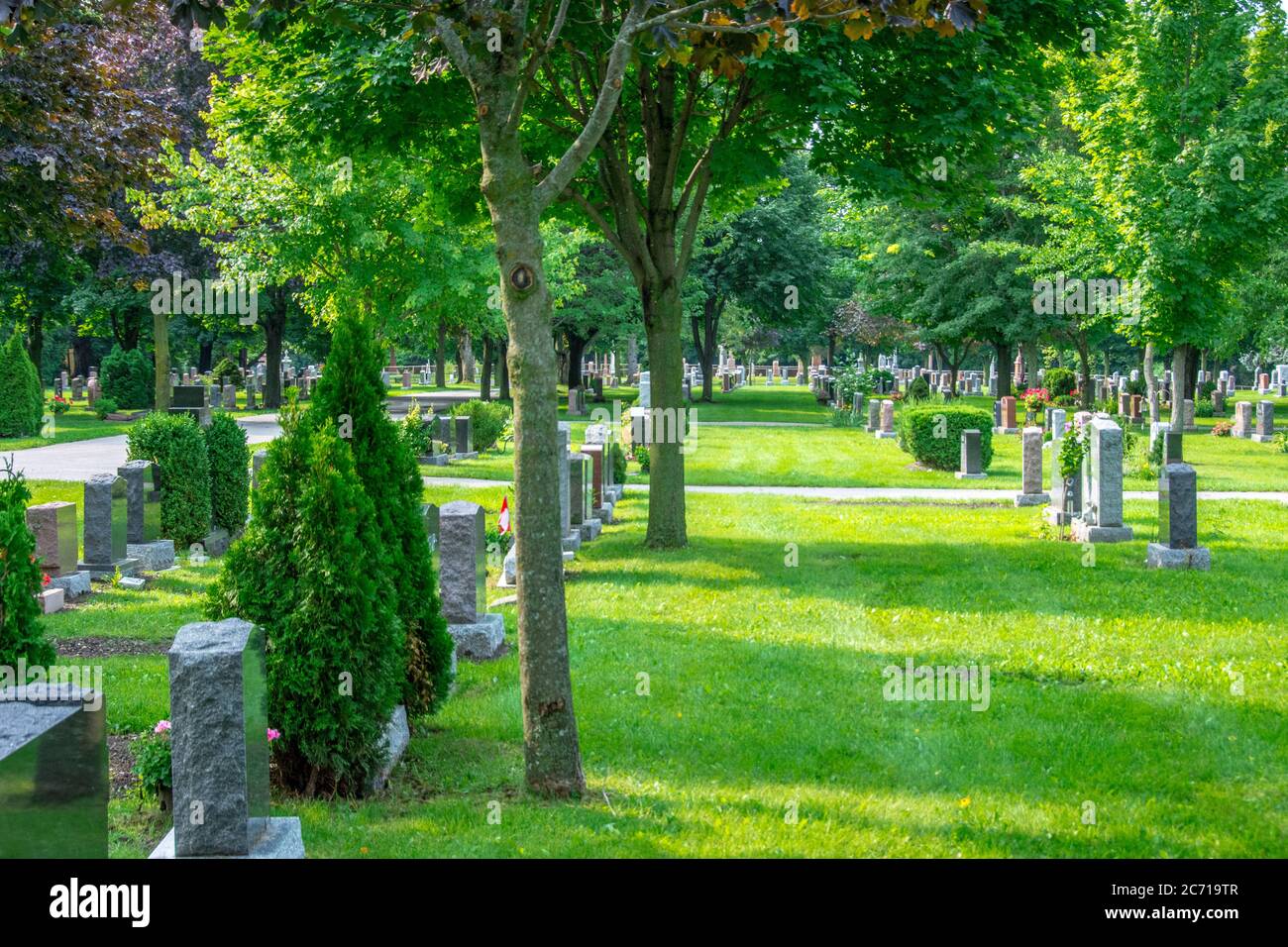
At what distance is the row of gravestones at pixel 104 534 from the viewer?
13.0 m

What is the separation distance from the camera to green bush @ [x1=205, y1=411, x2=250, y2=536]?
1633 centimetres

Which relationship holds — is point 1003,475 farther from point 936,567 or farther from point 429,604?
point 429,604

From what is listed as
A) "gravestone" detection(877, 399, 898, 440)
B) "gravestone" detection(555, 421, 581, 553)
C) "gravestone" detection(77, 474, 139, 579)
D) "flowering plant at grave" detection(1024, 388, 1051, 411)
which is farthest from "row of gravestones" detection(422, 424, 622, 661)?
"flowering plant at grave" detection(1024, 388, 1051, 411)

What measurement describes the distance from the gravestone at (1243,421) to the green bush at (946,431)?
12.8 metres

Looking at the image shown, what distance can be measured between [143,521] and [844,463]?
16.7m

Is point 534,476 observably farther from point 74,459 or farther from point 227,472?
point 74,459

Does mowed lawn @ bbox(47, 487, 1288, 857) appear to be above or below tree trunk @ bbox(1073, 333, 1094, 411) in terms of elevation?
below

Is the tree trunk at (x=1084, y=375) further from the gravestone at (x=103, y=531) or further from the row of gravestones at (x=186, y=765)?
the row of gravestones at (x=186, y=765)

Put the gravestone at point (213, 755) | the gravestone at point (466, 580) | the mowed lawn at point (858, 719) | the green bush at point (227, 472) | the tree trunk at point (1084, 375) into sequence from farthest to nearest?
1. the tree trunk at point (1084, 375)
2. the green bush at point (227, 472)
3. the gravestone at point (466, 580)
4. the mowed lawn at point (858, 719)
5. the gravestone at point (213, 755)

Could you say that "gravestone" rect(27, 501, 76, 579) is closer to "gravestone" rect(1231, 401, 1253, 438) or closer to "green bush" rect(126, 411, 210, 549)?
"green bush" rect(126, 411, 210, 549)

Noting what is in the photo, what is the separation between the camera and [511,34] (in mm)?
6574

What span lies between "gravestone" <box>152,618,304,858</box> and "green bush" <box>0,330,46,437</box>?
29133mm

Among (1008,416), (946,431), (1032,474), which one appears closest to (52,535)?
(1032,474)

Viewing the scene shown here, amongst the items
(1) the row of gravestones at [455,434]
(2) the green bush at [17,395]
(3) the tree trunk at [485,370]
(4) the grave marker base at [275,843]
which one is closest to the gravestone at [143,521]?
(4) the grave marker base at [275,843]
